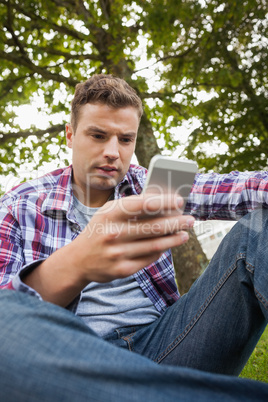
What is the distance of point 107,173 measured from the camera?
2291 mm

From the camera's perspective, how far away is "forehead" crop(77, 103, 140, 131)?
90.2 inches

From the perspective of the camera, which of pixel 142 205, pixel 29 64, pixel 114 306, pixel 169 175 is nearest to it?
pixel 142 205

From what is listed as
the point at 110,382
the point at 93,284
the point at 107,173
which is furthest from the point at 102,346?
the point at 107,173

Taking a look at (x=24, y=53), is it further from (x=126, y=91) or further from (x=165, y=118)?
(x=126, y=91)

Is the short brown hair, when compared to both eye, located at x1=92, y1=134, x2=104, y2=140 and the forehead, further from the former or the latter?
eye, located at x1=92, y1=134, x2=104, y2=140

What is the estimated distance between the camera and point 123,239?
108 cm

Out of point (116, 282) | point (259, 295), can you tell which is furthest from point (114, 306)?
point (259, 295)

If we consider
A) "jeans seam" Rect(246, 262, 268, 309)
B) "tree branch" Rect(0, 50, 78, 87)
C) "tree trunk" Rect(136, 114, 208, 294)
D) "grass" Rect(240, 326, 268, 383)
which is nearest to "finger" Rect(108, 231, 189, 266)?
"jeans seam" Rect(246, 262, 268, 309)

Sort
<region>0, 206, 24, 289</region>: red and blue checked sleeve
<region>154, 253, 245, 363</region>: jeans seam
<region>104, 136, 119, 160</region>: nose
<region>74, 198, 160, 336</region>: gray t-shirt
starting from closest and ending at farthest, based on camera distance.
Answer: <region>154, 253, 245, 363</region>: jeans seam
<region>0, 206, 24, 289</region>: red and blue checked sleeve
<region>74, 198, 160, 336</region>: gray t-shirt
<region>104, 136, 119, 160</region>: nose

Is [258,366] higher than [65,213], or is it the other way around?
[65,213]

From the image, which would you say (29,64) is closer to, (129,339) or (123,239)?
(129,339)

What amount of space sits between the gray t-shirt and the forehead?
103 centimetres

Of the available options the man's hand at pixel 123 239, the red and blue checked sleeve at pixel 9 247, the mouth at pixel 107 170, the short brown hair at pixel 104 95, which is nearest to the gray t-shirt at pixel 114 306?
the red and blue checked sleeve at pixel 9 247

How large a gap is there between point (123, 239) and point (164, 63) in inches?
307
